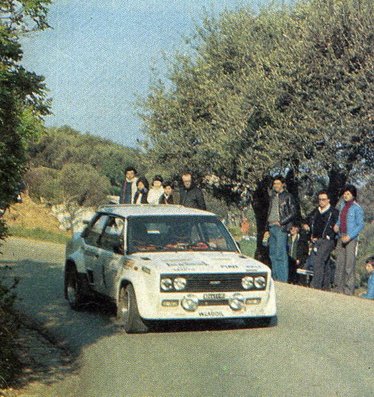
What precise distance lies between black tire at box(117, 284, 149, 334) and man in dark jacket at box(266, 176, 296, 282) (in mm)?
6875

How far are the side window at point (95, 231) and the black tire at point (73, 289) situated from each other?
506 millimetres

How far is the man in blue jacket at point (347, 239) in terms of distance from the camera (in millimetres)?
17156

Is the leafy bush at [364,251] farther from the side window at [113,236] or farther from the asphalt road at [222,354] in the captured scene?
the side window at [113,236]

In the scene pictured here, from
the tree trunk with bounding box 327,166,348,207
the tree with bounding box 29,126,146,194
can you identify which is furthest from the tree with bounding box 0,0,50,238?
the tree with bounding box 29,126,146,194

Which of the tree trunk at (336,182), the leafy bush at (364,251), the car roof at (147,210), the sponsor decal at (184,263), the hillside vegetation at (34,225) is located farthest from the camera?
the leafy bush at (364,251)

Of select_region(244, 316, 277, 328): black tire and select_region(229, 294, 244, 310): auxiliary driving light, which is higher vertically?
select_region(229, 294, 244, 310): auxiliary driving light

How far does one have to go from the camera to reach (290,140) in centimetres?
2623

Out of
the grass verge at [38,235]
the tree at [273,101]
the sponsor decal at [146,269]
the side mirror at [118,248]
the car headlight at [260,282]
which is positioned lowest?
the grass verge at [38,235]

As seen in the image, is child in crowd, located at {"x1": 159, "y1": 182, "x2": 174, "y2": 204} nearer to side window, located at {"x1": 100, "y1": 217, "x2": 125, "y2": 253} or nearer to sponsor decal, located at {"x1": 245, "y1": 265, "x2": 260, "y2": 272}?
side window, located at {"x1": 100, "y1": 217, "x2": 125, "y2": 253}

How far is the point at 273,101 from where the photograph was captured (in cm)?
2645

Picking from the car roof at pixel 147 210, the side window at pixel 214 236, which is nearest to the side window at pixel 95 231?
the car roof at pixel 147 210

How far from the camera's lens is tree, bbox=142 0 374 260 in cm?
2547

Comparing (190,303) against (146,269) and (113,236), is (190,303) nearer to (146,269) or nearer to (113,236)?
(146,269)

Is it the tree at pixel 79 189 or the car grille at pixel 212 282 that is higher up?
the tree at pixel 79 189
